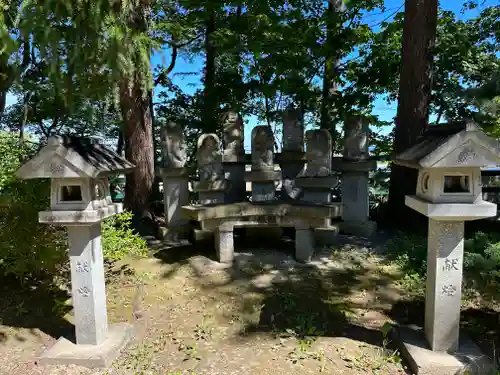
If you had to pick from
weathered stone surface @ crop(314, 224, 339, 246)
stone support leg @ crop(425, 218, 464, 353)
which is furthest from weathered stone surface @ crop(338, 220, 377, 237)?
stone support leg @ crop(425, 218, 464, 353)

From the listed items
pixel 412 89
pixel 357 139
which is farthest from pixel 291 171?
pixel 412 89

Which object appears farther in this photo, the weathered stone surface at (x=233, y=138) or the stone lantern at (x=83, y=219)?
the weathered stone surface at (x=233, y=138)

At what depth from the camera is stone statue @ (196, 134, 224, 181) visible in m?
6.21

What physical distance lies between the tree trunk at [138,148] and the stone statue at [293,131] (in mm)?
2821

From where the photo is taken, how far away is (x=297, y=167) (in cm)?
694

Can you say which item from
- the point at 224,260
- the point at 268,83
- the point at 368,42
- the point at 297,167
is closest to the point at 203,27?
the point at 268,83

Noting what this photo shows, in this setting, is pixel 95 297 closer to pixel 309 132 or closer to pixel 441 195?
pixel 441 195

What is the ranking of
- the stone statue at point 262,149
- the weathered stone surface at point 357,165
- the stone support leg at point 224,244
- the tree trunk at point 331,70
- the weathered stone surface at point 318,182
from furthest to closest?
the tree trunk at point 331,70 → the weathered stone surface at point 357,165 → the weathered stone surface at point 318,182 → the stone statue at point 262,149 → the stone support leg at point 224,244

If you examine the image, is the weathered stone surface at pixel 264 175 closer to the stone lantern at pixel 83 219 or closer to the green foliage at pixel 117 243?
the green foliage at pixel 117 243

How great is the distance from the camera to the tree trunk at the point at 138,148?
7207 millimetres

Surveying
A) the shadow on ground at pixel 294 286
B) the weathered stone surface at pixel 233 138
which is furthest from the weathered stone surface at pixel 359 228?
the weathered stone surface at pixel 233 138

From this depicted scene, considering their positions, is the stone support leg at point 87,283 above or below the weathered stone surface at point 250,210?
below

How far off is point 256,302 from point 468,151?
3041 mm

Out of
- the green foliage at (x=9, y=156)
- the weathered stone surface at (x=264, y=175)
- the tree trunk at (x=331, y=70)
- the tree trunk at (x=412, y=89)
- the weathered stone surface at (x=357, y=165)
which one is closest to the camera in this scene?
the green foliage at (x=9, y=156)
